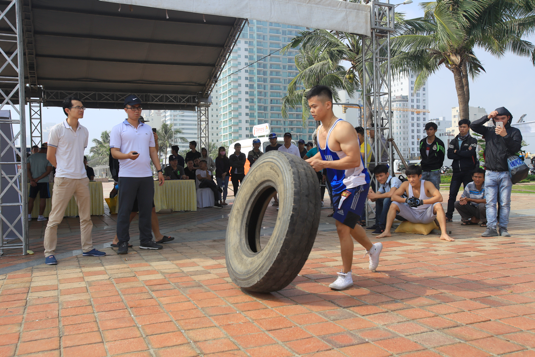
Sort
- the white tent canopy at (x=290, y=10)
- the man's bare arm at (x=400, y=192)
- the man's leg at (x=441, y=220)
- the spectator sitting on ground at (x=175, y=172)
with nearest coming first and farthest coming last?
the man's leg at (x=441, y=220) → the white tent canopy at (x=290, y=10) → the man's bare arm at (x=400, y=192) → the spectator sitting on ground at (x=175, y=172)

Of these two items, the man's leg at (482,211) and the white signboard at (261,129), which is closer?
the man's leg at (482,211)

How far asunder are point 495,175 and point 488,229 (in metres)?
0.83

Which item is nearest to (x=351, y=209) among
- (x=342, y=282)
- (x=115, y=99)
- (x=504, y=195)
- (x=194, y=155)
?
(x=342, y=282)

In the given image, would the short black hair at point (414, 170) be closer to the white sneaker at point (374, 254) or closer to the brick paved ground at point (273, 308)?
the brick paved ground at point (273, 308)

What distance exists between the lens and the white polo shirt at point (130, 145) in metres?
5.33

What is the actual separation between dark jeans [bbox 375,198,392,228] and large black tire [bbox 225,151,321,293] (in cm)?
361

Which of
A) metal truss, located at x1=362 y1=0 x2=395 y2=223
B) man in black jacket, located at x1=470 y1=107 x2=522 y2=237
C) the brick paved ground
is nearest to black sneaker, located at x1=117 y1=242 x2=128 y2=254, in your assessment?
the brick paved ground

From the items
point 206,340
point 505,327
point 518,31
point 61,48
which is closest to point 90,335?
point 206,340

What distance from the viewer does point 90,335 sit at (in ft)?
8.72

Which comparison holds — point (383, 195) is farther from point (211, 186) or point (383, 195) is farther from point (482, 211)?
point (211, 186)

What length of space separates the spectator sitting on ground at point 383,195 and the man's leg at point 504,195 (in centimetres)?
149

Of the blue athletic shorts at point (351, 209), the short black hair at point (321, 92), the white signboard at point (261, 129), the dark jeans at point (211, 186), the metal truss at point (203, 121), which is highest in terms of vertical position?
the white signboard at point (261, 129)

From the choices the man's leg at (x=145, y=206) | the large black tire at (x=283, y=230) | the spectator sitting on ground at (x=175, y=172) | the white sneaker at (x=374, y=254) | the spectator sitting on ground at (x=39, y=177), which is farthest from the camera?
the spectator sitting on ground at (x=175, y=172)

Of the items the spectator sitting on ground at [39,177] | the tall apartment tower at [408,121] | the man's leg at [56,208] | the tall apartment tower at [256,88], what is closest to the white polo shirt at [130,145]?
the man's leg at [56,208]
